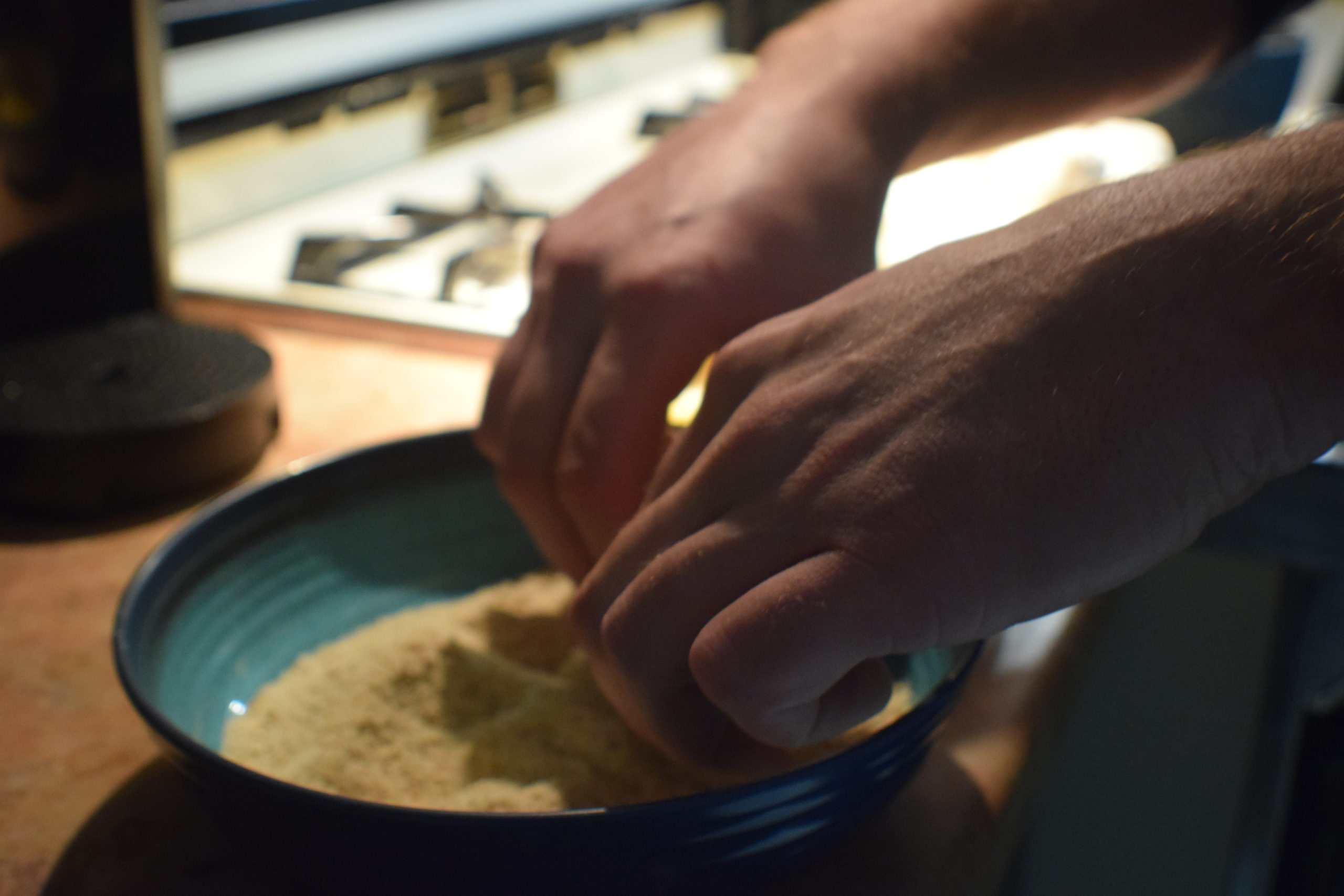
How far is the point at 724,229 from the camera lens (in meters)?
0.48

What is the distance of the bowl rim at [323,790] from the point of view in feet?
0.98

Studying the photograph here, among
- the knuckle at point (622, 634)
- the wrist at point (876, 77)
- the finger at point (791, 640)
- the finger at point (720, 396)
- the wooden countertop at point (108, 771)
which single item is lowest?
the wooden countertop at point (108, 771)

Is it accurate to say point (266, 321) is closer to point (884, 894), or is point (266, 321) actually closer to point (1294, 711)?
point (884, 894)

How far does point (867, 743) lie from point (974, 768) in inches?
5.7

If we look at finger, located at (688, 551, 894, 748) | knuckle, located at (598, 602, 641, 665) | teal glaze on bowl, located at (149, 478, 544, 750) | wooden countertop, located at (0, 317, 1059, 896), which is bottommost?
wooden countertop, located at (0, 317, 1059, 896)

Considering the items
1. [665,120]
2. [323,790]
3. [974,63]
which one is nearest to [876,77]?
[974,63]

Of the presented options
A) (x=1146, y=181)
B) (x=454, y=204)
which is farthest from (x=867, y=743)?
(x=454, y=204)

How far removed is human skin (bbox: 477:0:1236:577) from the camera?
1.53ft

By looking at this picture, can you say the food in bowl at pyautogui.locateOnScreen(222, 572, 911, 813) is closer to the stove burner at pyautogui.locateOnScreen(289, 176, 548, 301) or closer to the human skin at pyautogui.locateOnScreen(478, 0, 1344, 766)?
the human skin at pyautogui.locateOnScreen(478, 0, 1344, 766)

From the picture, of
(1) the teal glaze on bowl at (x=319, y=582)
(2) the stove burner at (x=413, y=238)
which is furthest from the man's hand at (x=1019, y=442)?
(2) the stove burner at (x=413, y=238)

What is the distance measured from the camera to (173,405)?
0.66 meters

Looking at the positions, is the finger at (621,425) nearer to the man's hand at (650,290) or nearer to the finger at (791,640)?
the man's hand at (650,290)

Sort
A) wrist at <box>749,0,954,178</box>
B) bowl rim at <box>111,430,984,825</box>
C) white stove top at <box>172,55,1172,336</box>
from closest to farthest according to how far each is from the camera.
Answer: bowl rim at <box>111,430,984,825</box>
wrist at <box>749,0,954,178</box>
white stove top at <box>172,55,1172,336</box>

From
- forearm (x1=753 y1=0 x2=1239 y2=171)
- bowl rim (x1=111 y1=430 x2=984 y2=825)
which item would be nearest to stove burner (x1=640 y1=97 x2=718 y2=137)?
forearm (x1=753 y1=0 x2=1239 y2=171)
